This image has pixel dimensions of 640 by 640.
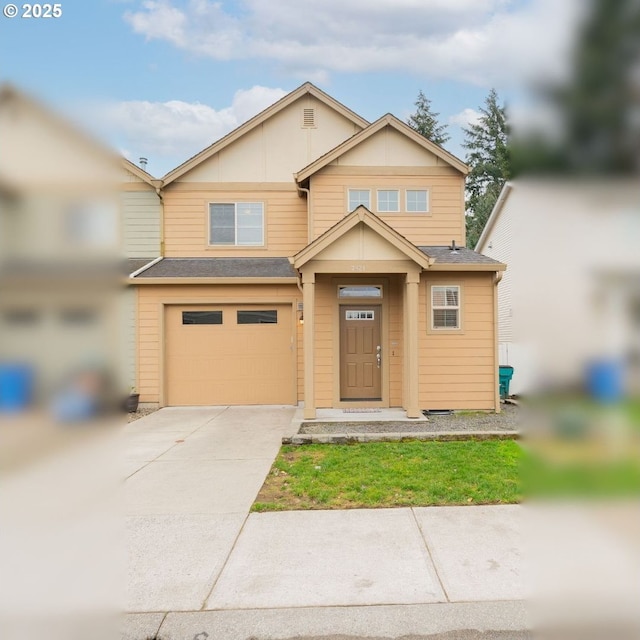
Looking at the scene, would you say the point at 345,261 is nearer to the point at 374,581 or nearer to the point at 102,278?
the point at 374,581

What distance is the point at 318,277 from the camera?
32.4 ft

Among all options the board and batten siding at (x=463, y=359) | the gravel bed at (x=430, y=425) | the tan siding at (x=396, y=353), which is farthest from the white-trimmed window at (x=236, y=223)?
the gravel bed at (x=430, y=425)

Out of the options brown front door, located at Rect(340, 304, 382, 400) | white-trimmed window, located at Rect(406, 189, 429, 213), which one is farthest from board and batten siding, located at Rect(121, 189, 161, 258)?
white-trimmed window, located at Rect(406, 189, 429, 213)

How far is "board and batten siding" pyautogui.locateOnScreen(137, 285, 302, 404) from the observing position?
35.1 ft

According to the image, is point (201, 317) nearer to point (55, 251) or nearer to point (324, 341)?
point (324, 341)

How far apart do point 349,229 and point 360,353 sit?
2.91 m

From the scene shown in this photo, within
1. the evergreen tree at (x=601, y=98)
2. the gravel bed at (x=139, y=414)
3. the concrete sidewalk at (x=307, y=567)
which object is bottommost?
the gravel bed at (x=139, y=414)

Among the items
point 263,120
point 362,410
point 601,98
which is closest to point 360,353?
point 362,410

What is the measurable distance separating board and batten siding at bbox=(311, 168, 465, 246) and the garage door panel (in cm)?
266

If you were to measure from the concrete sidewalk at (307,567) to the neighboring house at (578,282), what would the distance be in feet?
8.75

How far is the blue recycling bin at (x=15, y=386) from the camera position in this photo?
0.72 meters

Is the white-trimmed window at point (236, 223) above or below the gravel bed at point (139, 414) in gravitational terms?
above

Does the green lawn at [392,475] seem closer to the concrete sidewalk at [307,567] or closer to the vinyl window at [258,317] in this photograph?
the concrete sidewalk at [307,567]

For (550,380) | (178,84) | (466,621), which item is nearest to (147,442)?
(466,621)
